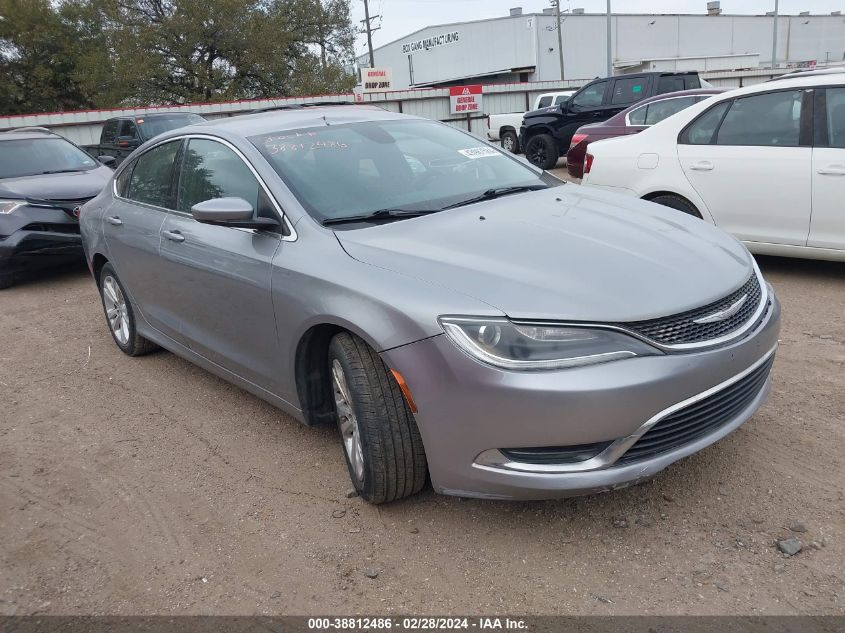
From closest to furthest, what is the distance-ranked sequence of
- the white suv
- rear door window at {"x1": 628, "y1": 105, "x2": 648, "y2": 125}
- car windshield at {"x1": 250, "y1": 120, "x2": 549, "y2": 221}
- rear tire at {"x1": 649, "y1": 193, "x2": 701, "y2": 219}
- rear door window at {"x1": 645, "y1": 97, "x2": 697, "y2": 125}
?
car windshield at {"x1": 250, "y1": 120, "x2": 549, "y2": 221} → the white suv → rear tire at {"x1": 649, "y1": 193, "x2": 701, "y2": 219} → rear door window at {"x1": 645, "y1": 97, "x2": 697, "y2": 125} → rear door window at {"x1": 628, "y1": 105, "x2": 648, "y2": 125}

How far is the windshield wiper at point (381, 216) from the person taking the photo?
3260mm

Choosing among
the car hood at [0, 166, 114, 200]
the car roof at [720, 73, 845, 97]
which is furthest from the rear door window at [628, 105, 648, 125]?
the car hood at [0, 166, 114, 200]

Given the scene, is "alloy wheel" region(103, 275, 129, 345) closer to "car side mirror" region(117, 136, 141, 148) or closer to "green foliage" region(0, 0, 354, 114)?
"car side mirror" region(117, 136, 141, 148)

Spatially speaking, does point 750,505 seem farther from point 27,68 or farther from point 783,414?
point 27,68

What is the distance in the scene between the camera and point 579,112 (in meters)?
14.9

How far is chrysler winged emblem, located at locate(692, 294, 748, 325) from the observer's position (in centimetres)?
264

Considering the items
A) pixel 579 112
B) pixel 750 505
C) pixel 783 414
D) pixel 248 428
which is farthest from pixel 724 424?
pixel 579 112

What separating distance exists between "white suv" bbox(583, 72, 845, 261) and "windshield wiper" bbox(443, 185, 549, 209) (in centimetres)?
265

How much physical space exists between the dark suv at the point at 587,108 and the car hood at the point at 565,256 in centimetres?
1158

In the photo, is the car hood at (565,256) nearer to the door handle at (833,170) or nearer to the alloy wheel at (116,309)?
the door handle at (833,170)

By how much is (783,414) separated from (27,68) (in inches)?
1616

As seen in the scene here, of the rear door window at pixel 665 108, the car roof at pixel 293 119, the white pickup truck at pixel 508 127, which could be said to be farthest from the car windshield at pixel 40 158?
the white pickup truck at pixel 508 127

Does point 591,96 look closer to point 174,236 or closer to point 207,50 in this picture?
point 174,236

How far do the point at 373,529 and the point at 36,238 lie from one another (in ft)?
21.0
